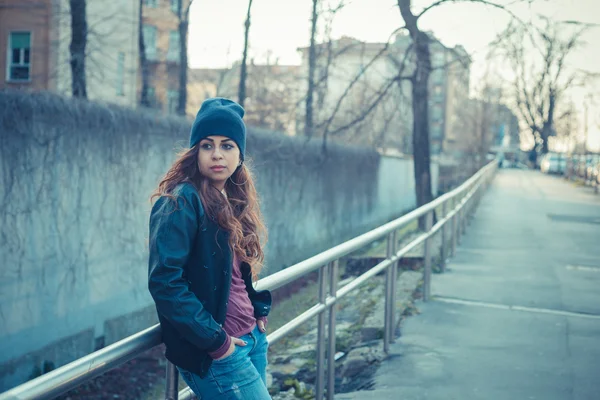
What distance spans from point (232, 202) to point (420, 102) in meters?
13.6

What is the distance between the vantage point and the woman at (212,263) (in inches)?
81.3

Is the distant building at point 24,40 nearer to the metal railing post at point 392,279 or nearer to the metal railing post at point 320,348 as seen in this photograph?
the metal railing post at point 392,279

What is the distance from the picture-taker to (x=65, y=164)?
7926mm

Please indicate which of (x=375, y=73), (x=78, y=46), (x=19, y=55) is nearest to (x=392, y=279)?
(x=78, y=46)

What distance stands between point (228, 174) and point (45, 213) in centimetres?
571

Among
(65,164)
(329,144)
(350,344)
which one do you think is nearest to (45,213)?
(65,164)

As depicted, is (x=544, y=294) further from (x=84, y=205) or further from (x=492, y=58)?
(x=492, y=58)

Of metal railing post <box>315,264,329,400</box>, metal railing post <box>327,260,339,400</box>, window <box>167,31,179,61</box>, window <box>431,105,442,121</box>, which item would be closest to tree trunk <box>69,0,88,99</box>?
metal railing post <box>327,260,339,400</box>

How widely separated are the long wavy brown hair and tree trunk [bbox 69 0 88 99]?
11551 mm

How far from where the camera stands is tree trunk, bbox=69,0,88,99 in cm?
1340

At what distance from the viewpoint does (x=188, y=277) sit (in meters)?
2.18

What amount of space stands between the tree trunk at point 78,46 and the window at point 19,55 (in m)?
13.3

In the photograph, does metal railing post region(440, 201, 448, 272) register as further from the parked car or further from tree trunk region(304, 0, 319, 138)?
the parked car

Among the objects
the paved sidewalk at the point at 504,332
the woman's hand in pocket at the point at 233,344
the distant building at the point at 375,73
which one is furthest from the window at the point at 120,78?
the woman's hand in pocket at the point at 233,344
